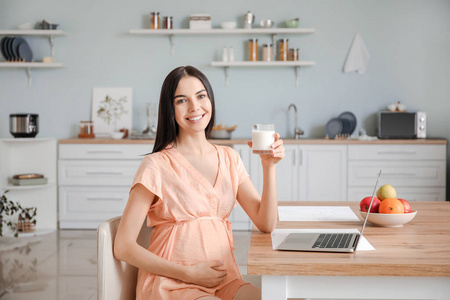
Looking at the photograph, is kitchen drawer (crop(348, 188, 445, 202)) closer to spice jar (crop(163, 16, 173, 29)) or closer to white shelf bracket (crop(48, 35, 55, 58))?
spice jar (crop(163, 16, 173, 29))

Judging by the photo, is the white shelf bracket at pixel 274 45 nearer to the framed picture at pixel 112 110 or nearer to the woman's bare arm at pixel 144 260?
the framed picture at pixel 112 110

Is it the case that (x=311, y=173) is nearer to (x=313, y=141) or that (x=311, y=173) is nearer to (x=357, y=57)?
(x=313, y=141)

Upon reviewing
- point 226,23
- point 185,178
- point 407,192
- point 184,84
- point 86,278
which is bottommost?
point 86,278

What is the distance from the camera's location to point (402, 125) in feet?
16.2

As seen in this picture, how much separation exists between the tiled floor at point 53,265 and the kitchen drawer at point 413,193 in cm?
103

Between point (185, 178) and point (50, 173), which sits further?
point (50, 173)

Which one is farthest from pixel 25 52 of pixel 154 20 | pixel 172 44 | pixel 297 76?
pixel 297 76

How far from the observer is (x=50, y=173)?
16.6 ft

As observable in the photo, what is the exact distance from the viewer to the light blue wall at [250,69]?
5.19 m

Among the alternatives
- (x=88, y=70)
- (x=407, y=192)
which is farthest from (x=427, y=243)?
(x=88, y=70)

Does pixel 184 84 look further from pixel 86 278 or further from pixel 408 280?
pixel 86 278

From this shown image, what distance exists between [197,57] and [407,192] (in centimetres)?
232

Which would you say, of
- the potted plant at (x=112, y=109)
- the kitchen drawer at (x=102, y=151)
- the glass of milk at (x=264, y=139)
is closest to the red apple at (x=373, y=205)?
the glass of milk at (x=264, y=139)

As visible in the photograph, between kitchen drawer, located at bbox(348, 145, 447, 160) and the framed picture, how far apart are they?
2.17 m
